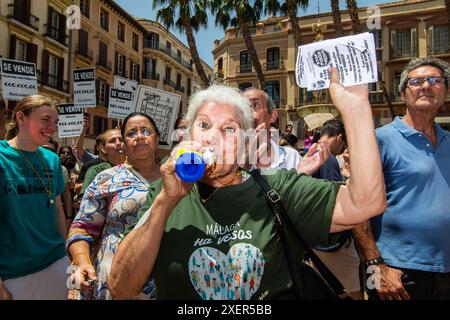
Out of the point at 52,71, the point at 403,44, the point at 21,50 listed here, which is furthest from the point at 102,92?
the point at 403,44

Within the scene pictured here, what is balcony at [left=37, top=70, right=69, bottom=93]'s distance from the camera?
93.5 feet

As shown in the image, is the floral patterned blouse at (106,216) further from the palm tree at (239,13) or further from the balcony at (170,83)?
A: the balcony at (170,83)

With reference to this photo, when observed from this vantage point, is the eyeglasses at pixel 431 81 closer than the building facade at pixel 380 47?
Yes

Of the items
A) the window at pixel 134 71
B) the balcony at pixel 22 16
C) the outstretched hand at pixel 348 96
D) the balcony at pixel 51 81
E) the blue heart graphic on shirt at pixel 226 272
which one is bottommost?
the blue heart graphic on shirt at pixel 226 272

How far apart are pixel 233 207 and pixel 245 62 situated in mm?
38153

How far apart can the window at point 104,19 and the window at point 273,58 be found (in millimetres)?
13923

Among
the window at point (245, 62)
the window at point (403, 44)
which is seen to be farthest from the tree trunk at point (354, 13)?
the window at point (245, 62)

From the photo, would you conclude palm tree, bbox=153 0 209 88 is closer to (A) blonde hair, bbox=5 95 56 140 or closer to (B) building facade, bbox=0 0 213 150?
(B) building facade, bbox=0 0 213 150

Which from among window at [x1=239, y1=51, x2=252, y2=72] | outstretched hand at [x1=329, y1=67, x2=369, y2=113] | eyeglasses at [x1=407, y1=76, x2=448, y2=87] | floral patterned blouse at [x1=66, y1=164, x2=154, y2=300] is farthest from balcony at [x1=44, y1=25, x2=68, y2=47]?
outstretched hand at [x1=329, y1=67, x2=369, y2=113]

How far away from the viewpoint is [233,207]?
1.83 metres

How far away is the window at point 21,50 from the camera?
26.2m

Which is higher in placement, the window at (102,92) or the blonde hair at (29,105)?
the window at (102,92)

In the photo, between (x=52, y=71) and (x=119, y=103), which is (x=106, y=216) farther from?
(x=52, y=71)

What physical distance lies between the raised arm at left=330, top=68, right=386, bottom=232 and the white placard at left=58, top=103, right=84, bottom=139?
654 centimetres
